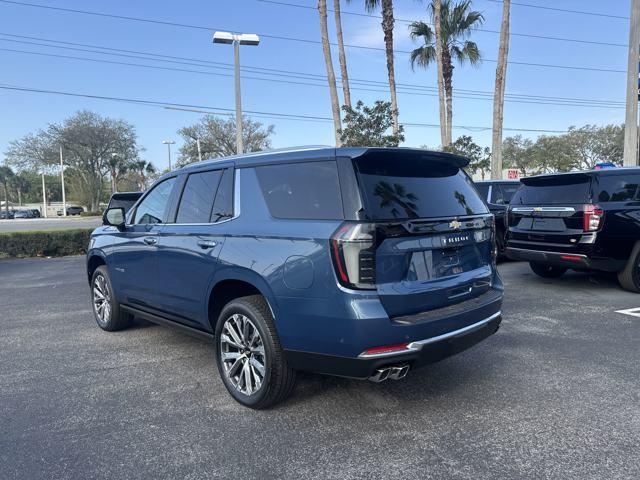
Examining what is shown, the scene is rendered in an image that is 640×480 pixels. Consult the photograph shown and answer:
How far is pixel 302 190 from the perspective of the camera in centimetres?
333

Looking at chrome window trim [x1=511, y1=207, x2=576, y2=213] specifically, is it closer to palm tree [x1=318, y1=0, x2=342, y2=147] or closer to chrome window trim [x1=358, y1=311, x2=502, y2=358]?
chrome window trim [x1=358, y1=311, x2=502, y2=358]

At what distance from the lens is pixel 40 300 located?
7871mm

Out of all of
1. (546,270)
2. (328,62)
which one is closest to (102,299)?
(546,270)

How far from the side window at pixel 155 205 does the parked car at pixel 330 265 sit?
1.48 feet

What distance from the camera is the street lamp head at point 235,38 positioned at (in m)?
14.3

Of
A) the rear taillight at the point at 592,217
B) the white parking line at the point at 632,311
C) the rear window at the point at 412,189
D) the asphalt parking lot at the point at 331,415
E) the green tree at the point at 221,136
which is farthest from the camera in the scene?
the green tree at the point at 221,136

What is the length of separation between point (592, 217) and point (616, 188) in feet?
2.23

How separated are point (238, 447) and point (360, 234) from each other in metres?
1.54

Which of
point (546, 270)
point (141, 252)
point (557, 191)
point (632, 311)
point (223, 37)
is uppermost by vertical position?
point (223, 37)

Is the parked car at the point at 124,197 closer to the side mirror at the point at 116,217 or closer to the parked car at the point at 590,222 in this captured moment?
the side mirror at the point at 116,217

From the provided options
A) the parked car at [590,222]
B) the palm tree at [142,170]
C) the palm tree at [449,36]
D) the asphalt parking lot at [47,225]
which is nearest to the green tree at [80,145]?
the palm tree at [142,170]

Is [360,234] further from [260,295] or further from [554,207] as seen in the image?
[554,207]

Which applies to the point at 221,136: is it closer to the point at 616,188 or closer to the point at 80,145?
the point at 80,145

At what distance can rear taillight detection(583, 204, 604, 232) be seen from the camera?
6.81 meters
